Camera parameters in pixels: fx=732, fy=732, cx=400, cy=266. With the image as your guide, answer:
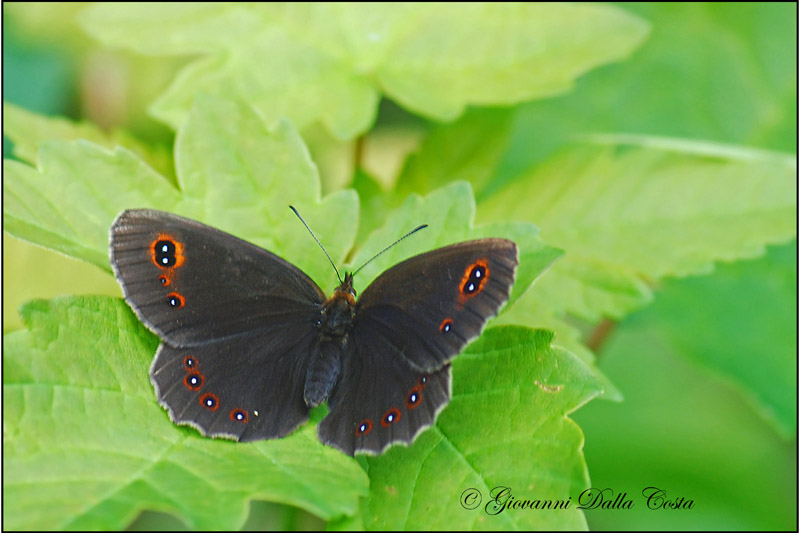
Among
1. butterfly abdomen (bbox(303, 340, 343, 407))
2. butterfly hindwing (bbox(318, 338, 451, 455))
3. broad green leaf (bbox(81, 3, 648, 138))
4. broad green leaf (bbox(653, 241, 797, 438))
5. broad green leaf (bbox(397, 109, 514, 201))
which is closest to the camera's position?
butterfly hindwing (bbox(318, 338, 451, 455))

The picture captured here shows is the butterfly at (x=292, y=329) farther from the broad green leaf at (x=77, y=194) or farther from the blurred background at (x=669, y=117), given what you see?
the blurred background at (x=669, y=117)

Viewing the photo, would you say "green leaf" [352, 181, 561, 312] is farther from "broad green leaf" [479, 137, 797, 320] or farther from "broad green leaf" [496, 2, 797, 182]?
"broad green leaf" [496, 2, 797, 182]

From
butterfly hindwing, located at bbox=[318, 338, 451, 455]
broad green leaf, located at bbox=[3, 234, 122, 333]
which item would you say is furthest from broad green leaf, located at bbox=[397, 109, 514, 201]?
broad green leaf, located at bbox=[3, 234, 122, 333]

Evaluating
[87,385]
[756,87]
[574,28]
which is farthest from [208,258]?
[756,87]

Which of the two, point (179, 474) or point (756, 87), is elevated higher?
point (756, 87)

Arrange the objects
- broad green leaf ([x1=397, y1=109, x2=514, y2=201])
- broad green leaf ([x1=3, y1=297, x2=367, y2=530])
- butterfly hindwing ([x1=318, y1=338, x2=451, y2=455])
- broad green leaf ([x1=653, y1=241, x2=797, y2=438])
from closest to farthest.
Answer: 1. broad green leaf ([x1=3, y1=297, x2=367, y2=530])
2. butterfly hindwing ([x1=318, y1=338, x2=451, y2=455])
3. broad green leaf ([x1=397, y1=109, x2=514, y2=201])
4. broad green leaf ([x1=653, y1=241, x2=797, y2=438])

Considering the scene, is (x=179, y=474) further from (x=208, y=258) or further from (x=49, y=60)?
(x=49, y=60)
